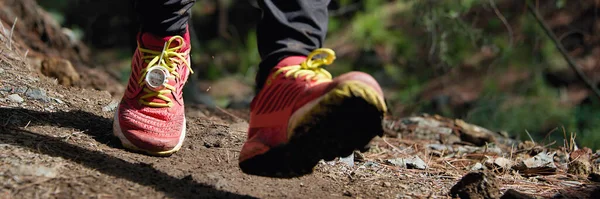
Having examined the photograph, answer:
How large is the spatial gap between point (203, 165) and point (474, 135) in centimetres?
177

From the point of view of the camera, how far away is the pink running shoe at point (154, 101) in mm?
2166

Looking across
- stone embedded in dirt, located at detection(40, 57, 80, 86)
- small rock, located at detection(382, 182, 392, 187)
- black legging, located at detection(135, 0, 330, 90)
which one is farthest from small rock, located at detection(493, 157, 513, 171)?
stone embedded in dirt, located at detection(40, 57, 80, 86)

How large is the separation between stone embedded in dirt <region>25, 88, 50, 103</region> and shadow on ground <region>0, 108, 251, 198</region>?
0.17m

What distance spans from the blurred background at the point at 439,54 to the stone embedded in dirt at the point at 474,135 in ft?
2.73

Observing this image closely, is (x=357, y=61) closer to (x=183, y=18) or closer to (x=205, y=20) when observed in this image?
(x=205, y=20)

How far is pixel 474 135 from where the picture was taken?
345 cm

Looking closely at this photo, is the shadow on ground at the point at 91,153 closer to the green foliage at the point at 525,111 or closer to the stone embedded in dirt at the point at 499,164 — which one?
the stone embedded in dirt at the point at 499,164

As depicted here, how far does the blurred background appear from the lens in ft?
17.0

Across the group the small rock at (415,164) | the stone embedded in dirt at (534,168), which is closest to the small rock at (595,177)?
the stone embedded in dirt at (534,168)

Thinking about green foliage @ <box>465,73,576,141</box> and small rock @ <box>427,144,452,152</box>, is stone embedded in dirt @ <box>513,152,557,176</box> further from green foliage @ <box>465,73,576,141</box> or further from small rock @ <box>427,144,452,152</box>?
green foliage @ <box>465,73,576,141</box>

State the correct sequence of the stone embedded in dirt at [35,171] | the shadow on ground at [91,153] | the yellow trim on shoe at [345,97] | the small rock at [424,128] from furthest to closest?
the small rock at [424,128] → the shadow on ground at [91,153] → the stone embedded in dirt at [35,171] → the yellow trim on shoe at [345,97]

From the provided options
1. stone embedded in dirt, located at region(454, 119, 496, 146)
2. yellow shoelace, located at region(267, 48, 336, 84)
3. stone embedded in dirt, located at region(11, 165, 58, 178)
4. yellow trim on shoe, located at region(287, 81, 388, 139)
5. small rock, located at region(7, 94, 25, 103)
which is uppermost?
stone embedded in dirt, located at region(454, 119, 496, 146)

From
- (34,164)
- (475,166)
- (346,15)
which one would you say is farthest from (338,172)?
(346,15)

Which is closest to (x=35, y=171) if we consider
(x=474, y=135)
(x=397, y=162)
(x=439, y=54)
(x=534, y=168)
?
(x=397, y=162)
